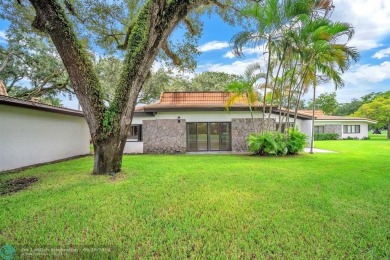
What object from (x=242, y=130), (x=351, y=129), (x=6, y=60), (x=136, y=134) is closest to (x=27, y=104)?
(x=136, y=134)

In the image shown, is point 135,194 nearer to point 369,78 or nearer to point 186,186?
point 186,186

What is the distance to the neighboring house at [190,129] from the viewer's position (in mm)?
13797

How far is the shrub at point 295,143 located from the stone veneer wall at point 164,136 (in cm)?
620

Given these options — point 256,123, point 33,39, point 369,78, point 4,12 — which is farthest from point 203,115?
point 369,78

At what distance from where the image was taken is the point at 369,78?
25.2m

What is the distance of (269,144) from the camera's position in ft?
38.0

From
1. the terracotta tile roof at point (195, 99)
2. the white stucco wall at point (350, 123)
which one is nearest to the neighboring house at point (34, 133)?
the terracotta tile roof at point (195, 99)

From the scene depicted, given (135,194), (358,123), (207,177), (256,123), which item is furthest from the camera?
(358,123)

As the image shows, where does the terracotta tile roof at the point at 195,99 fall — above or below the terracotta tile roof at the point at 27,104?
above

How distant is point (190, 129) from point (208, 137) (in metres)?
1.29

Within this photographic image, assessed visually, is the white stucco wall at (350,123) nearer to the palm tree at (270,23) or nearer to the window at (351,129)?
the window at (351,129)

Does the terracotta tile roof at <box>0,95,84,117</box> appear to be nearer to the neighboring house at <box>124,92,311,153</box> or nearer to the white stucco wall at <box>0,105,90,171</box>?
the white stucco wall at <box>0,105,90,171</box>

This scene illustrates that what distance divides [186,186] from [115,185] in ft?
6.48

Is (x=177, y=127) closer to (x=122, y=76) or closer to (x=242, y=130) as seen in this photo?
(x=242, y=130)
